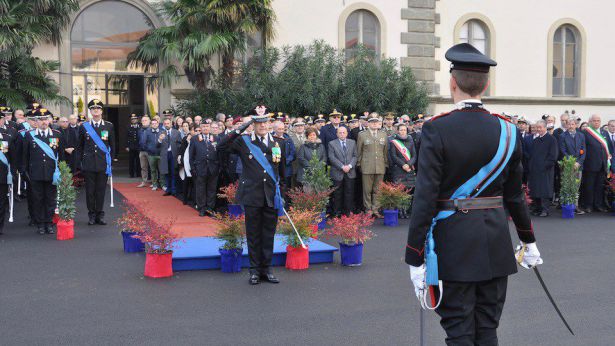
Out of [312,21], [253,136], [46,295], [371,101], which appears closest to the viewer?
[46,295]

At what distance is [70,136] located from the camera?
16.7 metres

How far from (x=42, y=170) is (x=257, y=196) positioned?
5162mm

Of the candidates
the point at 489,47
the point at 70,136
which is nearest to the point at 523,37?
the point at 489,47

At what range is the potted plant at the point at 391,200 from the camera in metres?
12.9

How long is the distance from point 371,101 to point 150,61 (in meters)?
6.18

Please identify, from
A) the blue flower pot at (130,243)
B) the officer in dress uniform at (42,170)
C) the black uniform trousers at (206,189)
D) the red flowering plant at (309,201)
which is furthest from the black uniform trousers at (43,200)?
the red flowering plant at (309,201)

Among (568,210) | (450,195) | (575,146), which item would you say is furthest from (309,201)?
(450,195)

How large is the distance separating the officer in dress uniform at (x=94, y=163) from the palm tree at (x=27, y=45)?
18.5 ft

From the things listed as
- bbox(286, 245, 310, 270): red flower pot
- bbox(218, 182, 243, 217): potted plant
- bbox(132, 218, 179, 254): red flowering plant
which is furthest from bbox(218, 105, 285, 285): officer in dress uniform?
bbox(218, 182, 243, 217): potted plant

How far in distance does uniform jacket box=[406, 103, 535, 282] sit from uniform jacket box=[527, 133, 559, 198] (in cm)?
1088

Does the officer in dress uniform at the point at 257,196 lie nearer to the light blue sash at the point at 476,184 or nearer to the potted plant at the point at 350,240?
the potted plant at the point at 350,240

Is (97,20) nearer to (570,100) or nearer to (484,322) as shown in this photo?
(570,100)

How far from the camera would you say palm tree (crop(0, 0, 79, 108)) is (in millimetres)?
17406

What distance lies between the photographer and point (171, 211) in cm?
1415
